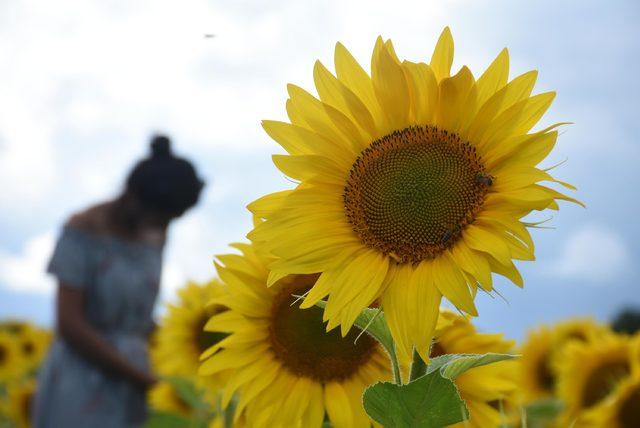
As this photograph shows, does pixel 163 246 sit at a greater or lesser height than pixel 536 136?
lesser

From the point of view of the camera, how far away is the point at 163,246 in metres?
5.52

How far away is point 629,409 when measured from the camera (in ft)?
11.1

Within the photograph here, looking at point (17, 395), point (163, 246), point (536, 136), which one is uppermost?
point (536, 136)

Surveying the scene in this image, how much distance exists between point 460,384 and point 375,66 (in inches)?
27.8

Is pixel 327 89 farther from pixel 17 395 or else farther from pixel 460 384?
pixel 17 395

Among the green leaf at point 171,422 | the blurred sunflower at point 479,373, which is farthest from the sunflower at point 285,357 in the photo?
the green leaf at point 171,422

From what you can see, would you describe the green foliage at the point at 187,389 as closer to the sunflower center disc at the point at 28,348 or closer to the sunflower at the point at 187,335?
the sunflower at the point at 187,335

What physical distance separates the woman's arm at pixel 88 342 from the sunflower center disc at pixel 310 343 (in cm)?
328

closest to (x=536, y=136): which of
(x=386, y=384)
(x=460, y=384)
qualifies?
(x=386, y=384)

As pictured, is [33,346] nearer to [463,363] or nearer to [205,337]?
[205,337]

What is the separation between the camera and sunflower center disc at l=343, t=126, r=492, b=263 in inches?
50.1

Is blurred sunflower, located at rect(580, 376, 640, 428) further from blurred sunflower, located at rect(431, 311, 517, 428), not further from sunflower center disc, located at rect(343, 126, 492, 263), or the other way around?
sunflower center disc, located at rect(343, 126, 492, 263)

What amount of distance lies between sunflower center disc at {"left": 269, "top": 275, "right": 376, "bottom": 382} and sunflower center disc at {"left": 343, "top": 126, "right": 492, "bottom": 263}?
314 millimetres

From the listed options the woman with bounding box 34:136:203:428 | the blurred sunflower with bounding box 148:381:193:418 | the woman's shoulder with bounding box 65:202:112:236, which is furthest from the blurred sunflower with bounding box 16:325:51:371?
the blurred sunflower with bounding box 148:381:193:418
